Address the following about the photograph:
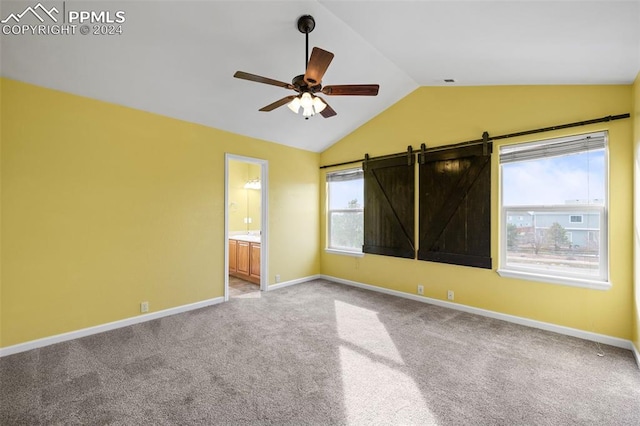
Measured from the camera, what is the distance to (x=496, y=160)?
139 inches

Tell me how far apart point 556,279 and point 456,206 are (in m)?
1.34

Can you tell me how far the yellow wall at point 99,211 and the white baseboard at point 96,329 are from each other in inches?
2.0

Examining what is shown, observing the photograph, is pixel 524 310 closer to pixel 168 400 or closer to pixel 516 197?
pixel 516 197

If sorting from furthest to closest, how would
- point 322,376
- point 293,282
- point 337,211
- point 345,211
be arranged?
point 337,211
point 345,211
point 293,282
point 322,376

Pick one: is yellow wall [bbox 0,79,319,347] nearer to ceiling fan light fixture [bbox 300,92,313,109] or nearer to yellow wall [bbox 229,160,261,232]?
ceiling fan light fixture [bbox 300,92,313,109]

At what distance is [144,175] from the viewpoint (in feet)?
11.4

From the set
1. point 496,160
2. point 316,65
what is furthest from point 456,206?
point 316,65

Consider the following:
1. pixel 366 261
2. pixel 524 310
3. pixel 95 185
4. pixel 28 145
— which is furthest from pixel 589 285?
pixel 28 145

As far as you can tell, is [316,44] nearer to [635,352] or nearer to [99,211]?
[99,211]

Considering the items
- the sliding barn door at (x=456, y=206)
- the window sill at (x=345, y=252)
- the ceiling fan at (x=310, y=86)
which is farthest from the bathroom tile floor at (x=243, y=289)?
the ceiling fan at (x=310, y=86)

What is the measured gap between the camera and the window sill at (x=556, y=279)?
9.41ft

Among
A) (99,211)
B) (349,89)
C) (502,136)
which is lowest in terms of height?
(99,211)

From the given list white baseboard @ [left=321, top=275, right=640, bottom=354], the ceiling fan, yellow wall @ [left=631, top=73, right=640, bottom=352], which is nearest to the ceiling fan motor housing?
the ceiling fan

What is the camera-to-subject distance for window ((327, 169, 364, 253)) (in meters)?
5.22
